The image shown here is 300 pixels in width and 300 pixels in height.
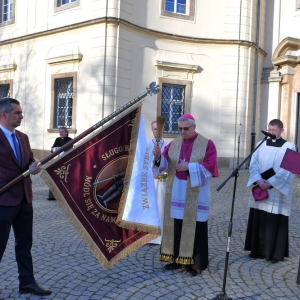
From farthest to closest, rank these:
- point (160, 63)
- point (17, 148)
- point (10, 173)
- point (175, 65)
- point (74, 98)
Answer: point (175, 65), point (160, 63), point (74, 98), point (17, 148), point (10, 173)

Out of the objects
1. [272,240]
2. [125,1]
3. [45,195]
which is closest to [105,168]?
[272,240]

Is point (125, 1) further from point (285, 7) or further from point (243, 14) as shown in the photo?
point (285, 7)

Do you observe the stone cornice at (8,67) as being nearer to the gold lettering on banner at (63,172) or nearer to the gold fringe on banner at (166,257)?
the gold fringe on banner at (166,257)

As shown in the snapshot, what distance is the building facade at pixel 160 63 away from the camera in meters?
14.2

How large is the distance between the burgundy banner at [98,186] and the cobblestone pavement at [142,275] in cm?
46

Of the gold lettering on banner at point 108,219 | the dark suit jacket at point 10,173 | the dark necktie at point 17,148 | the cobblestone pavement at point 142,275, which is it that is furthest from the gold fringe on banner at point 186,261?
the dark necktie at point 17,148

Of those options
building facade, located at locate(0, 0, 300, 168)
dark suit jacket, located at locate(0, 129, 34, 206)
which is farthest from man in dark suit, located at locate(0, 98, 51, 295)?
building facade, located at locate(0, 0, 300, 168)

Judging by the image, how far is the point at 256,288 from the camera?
4215mm

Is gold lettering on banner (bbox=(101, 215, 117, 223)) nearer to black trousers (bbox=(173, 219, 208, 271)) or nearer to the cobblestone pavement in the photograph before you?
the cobblestone pavement

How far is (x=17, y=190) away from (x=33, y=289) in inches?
36.9

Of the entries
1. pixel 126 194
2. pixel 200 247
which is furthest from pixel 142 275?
pixel 126 194

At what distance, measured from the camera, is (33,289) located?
12.6ft

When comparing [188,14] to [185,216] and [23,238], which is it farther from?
[23,238]

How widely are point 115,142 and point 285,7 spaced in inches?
595
